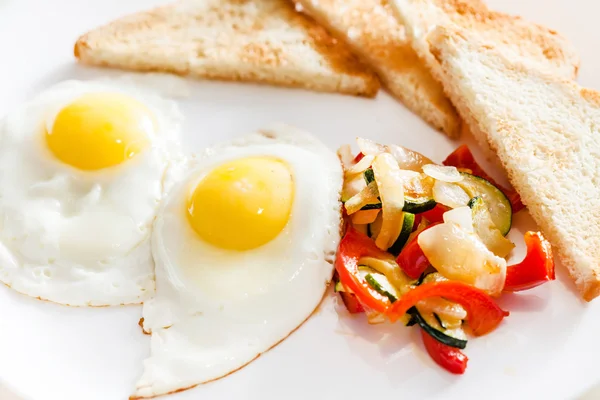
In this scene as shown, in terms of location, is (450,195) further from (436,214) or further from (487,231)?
(487,231)

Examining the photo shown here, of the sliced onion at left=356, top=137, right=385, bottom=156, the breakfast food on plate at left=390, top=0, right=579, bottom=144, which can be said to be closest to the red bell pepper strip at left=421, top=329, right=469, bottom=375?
the sliced onion at left=356, top=137, right=385, bottom=156

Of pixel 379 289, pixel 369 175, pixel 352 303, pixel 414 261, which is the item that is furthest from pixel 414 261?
pixel 369 175

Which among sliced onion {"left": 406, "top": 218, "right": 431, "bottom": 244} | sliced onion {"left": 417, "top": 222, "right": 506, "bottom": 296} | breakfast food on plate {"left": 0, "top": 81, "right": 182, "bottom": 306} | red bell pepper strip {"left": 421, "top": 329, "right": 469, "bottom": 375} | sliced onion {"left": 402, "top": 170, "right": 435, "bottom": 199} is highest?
sliced onion {"left": 402, "top": 170, "right": 435, "bottom": 199}

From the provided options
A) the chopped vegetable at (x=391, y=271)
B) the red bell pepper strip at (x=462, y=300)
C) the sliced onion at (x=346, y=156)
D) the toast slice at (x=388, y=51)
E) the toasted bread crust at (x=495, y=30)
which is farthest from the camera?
the toasted bread crust at (x=495, y=30)

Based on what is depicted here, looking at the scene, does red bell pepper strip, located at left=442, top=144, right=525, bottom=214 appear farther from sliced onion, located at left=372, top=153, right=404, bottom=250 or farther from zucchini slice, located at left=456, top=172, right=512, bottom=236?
sliced onion, located at left=372, top=153, right=404, bottom=250

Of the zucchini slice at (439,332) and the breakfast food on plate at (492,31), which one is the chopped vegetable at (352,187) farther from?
the breakfast food on plate at (492,31)

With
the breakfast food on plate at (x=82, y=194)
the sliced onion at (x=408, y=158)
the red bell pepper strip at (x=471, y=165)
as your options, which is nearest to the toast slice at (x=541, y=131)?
the red bell pepper strip at (x=471, y=165)
